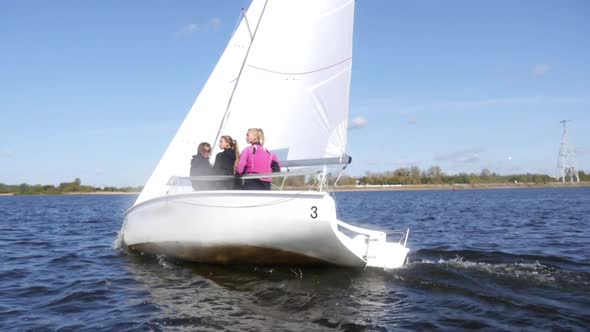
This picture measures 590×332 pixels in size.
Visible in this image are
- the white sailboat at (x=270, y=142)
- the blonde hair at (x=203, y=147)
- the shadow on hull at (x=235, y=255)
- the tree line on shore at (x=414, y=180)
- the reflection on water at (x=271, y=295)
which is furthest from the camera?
the tree line on shore at (x=414, y=180)

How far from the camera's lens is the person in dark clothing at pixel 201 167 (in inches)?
344

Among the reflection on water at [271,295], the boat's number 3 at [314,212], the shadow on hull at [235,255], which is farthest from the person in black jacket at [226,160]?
the boat's number 3 at [314,212]

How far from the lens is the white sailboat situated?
24.6 ft

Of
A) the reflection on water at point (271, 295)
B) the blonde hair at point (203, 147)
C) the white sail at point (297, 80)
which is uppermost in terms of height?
the white sail at point (297, 80)

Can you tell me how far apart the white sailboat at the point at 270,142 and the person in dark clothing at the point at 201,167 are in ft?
0.97

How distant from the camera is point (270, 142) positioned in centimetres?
912

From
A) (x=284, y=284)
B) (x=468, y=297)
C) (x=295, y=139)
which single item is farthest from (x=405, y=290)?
(x=295, y=139)

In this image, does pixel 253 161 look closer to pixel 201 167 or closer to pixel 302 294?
pixel 201 167

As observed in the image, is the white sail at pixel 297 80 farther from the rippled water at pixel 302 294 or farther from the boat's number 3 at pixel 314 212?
the rippled water at pixel 302 294

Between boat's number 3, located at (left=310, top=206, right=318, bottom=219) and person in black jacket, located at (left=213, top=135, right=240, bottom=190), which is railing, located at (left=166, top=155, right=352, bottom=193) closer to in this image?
person in black jacket, located at (left=213, top=135, right=240, bottom=190)

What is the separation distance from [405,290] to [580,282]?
2570 mm

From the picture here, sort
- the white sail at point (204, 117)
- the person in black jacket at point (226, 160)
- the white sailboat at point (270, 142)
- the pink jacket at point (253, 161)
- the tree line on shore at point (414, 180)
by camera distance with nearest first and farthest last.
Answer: the white sailboat at point (270, 142)
the pink jacket at point (253, 161)
the person in black jacket at point (226, 160)
the white sail at point (204, 117)
the tree line on shore at point (414, 180)

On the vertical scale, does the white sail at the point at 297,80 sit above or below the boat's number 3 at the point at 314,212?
above

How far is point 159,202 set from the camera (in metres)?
8.46
